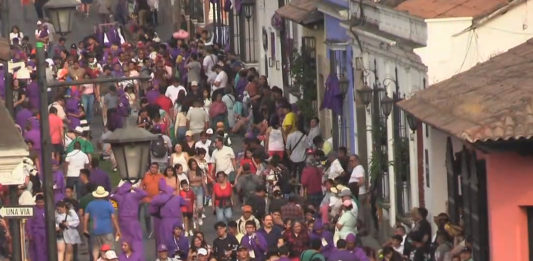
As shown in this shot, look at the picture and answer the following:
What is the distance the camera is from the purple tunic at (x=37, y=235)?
32.2 metres

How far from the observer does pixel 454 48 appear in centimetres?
3144

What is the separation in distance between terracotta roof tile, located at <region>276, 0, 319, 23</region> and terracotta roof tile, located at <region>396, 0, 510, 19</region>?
11.4 meters

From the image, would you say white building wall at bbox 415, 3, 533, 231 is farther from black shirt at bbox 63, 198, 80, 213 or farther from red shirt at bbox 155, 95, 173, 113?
red shirt at bbox 155, 95, 173, 113

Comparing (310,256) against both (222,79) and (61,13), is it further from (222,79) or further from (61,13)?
(222,79)

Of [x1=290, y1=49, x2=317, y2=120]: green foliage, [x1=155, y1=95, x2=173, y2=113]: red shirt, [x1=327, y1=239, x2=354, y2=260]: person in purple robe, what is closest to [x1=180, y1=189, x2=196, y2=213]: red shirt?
[x1=327, y1=239, x2=354, y2=260]: person in purple robe

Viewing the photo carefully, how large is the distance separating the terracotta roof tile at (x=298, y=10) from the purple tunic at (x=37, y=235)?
12.8 m

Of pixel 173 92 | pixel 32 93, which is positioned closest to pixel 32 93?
pixel 32 93

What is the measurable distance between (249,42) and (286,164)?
15.8 m

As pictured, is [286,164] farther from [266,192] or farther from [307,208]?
[307,208]

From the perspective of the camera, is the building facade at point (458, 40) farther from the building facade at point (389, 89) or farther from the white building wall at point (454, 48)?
the building facade at point (389, 89)

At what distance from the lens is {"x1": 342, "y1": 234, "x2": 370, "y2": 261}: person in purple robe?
99.2ft

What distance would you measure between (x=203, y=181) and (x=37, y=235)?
5673mm

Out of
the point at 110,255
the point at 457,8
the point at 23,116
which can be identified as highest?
the point at 457,8

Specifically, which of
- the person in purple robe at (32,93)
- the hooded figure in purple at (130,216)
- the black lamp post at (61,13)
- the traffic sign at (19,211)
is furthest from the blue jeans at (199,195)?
the traffic sign at (19,211)
